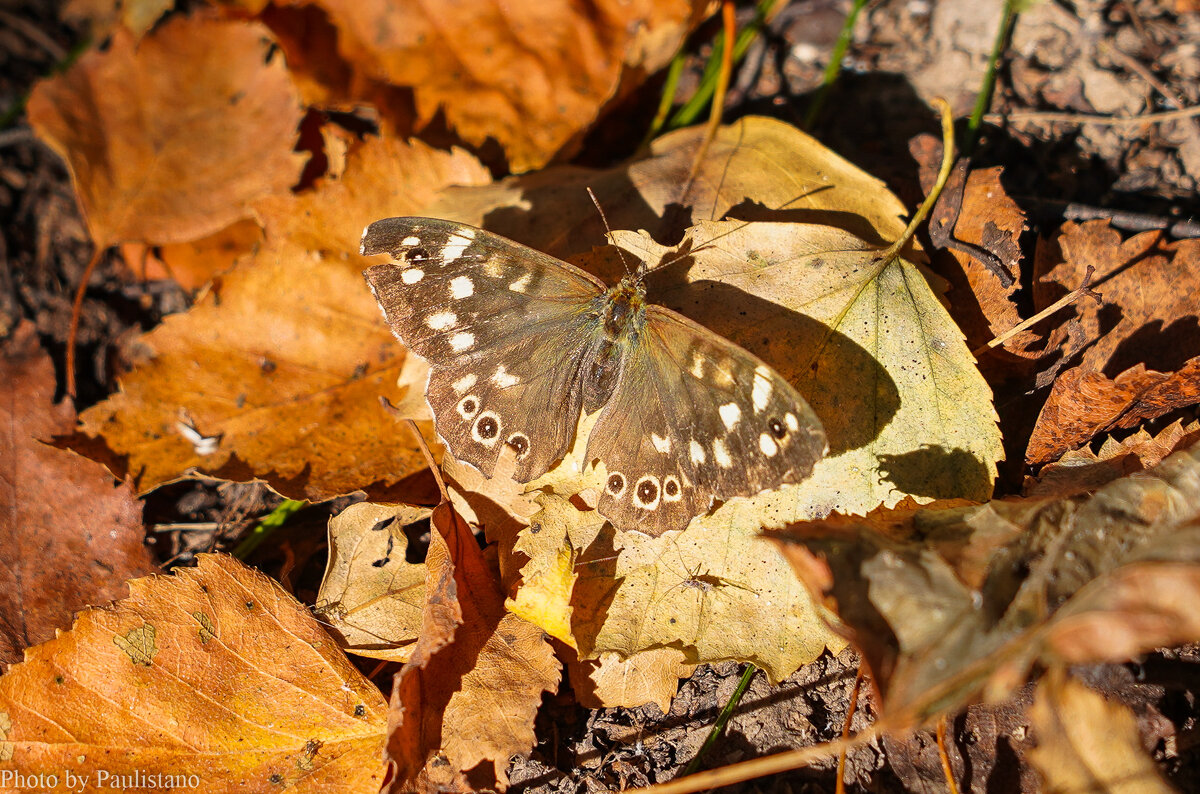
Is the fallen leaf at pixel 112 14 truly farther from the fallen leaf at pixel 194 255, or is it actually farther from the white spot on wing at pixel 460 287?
the white spot on wing at pixel 460 287

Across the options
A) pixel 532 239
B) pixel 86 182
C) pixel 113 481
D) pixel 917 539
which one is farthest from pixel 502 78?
pixel 917 539

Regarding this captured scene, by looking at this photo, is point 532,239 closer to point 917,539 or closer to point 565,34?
point 565,34

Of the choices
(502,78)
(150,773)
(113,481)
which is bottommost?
(150,773)

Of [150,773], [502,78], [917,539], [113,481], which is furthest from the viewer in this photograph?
[502,78]

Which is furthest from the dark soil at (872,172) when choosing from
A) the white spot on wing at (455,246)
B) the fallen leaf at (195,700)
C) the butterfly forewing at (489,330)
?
the white spot on wing at (455,246)

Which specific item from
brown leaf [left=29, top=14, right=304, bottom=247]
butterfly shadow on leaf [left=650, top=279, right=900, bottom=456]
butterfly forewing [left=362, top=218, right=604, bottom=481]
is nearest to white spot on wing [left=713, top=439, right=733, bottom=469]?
butterfly shadow on leaf [left=650, top=279, right=900, bottom=456]

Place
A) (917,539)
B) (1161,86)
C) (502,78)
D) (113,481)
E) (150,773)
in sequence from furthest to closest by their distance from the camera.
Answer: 1. (502,78)
2. (1161,86)
3. (113,481)
4. (150,773)
5. (917,539)
